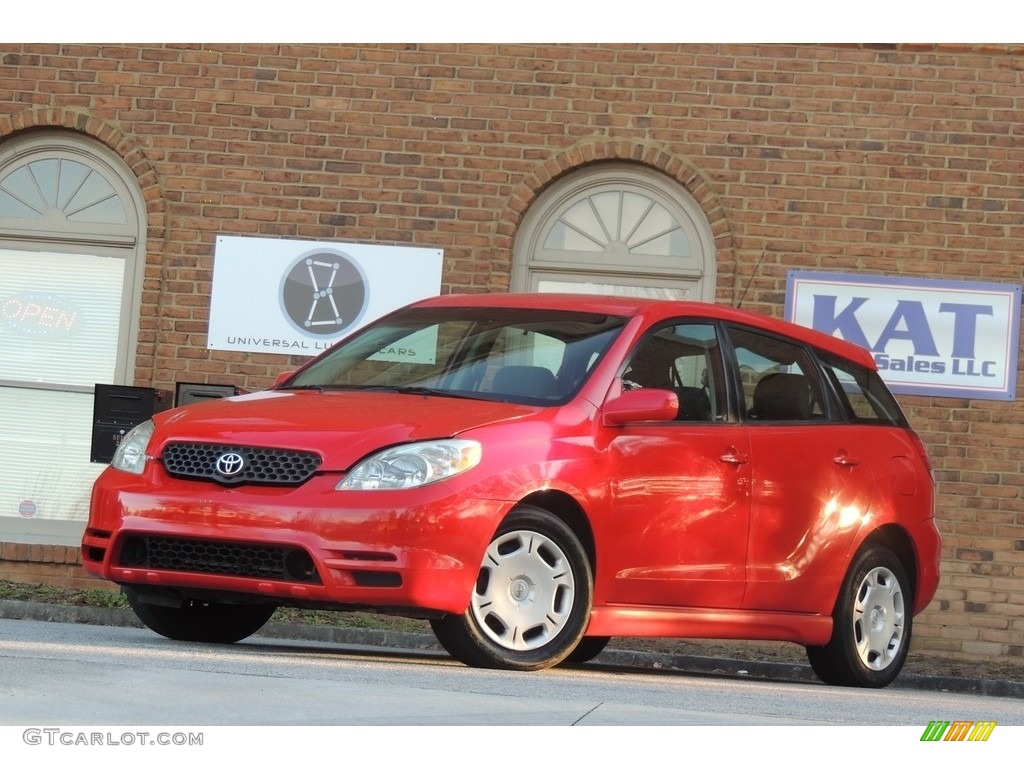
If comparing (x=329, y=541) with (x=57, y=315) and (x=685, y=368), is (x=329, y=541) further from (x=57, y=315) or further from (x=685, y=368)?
(x=57, y=315)

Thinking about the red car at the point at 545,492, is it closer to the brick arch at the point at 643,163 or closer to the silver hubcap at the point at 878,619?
the silver hubcap at the point at 878,619

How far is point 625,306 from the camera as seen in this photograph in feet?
26.5

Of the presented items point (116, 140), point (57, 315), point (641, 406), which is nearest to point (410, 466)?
point (641, 406)

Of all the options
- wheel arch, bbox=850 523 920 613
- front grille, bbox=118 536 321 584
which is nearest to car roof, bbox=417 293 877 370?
wheel arch, bbox=850 523 920 613

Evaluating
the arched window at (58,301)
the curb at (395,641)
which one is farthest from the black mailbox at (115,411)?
the curb at (395,641)

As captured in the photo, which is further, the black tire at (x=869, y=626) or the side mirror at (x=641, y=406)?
the black tire at (x=869, y=626)

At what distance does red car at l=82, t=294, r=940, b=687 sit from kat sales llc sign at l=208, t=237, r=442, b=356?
16.9ft

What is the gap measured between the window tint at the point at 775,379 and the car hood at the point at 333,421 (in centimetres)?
153

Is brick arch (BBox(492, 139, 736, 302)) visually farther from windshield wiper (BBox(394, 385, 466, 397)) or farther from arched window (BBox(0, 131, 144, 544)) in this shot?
windshield wiper (BBox(394, 385, 466, 397))

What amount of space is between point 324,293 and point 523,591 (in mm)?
7250

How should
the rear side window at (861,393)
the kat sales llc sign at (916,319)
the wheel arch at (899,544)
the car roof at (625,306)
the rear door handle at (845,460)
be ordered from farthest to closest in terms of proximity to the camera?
the kat sales llc sign at (916,319) < the rear side window at (861,393) < the wheel arch at (899,544) < the rear door handle at (845,460) < the car roof at (625,306)

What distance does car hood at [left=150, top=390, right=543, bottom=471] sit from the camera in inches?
268

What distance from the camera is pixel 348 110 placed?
14.0m

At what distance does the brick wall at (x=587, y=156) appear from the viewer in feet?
44.6
